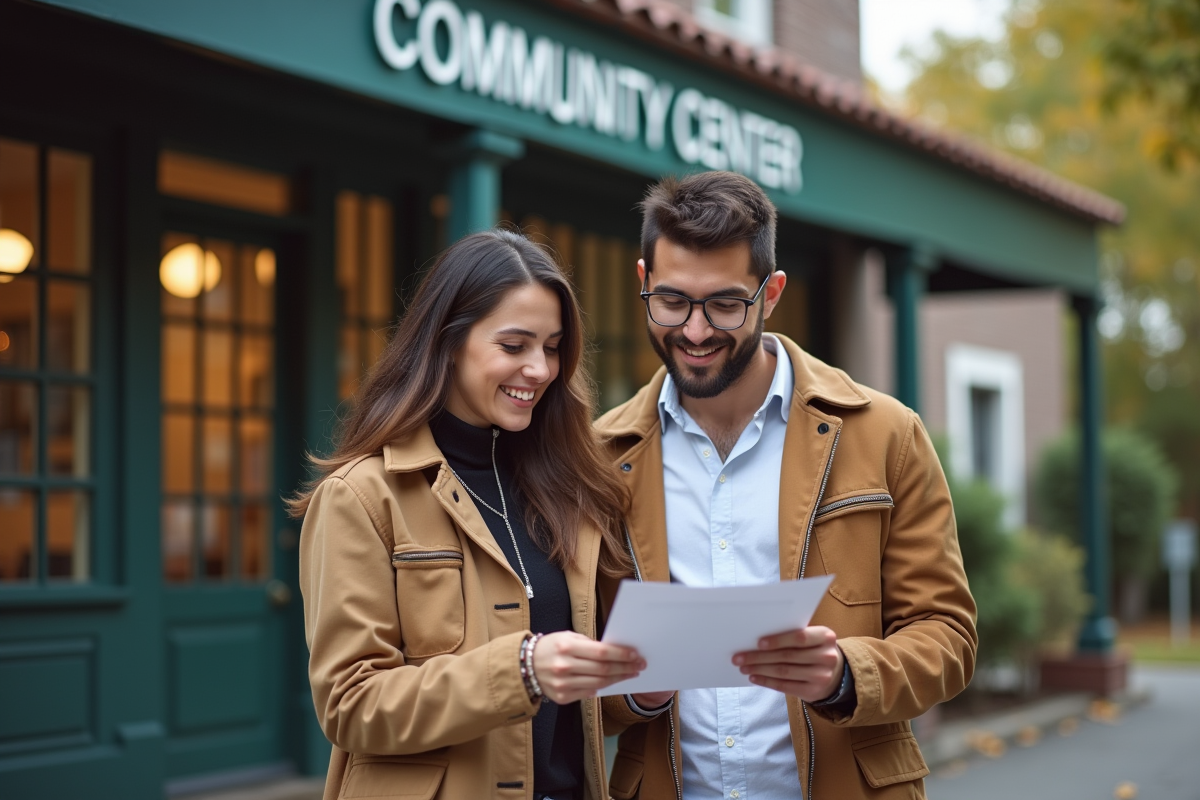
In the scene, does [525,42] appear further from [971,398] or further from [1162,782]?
[971,398]

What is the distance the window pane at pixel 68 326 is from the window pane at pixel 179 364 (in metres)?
0.46

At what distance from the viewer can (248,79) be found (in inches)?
222

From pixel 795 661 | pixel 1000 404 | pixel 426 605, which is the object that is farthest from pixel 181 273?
pixel 1000 404

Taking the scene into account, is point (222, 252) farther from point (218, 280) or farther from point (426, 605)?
point (426, 605)

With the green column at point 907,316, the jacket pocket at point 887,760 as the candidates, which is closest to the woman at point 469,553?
the jacket pocket at point 887,760

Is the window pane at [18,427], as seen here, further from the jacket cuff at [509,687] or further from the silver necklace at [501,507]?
the jacket cuff at [509,687]

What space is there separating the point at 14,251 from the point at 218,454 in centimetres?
138

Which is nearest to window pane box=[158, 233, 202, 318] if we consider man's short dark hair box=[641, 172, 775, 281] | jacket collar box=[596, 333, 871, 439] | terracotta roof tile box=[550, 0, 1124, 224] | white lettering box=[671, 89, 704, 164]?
terracotta roof tile box=[550, 0, 1124, 224]

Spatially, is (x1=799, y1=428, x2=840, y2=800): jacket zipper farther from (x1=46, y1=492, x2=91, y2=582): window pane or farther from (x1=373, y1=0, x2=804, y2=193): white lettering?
(x1=46, y1=492, x2=91, y2=582): window pane

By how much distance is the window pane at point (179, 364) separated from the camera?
5941 mm

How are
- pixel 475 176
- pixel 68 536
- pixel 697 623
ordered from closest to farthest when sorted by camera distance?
pixel 697 623 < pixel 68 536 < pixel 475 176

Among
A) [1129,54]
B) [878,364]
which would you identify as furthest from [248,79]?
[878,364]

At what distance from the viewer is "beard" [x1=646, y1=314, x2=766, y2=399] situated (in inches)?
104

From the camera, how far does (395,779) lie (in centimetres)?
230
